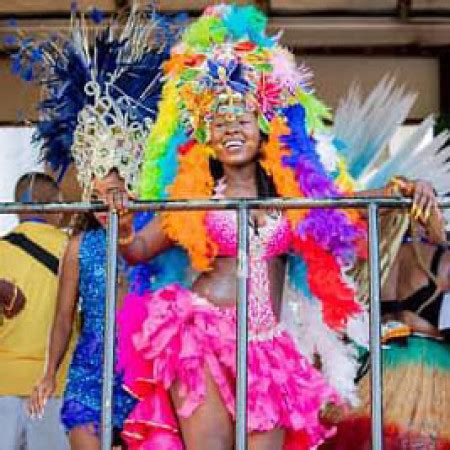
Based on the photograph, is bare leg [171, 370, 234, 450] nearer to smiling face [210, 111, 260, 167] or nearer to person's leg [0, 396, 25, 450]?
smiling face [210, 111, 260, 167]

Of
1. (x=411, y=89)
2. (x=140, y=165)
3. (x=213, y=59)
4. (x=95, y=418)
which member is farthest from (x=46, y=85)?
(x=411, y=89)

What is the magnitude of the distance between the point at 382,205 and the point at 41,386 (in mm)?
1291

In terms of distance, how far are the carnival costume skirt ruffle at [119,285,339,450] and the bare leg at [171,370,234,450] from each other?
2 centimetres

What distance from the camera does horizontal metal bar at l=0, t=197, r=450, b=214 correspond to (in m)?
3.34

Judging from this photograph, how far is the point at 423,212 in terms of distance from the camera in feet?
11.0

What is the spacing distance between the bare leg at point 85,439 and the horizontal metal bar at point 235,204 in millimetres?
929

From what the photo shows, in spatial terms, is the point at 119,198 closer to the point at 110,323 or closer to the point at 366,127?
the point at 110,323

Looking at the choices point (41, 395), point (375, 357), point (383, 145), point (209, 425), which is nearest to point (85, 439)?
point (41, 395)

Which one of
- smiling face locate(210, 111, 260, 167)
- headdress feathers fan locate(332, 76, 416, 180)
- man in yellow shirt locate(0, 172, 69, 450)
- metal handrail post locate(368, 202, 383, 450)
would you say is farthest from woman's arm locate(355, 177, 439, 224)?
man in yellow shirt locate(0, 172, 69, 450)

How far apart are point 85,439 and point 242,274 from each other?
3.41 feet

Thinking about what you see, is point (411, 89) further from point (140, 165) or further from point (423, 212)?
point (423, 212)

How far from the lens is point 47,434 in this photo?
483cm

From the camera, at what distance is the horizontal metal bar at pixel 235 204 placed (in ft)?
11.0

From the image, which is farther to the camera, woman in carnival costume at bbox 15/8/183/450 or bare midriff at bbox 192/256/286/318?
woman in carnival costume at bbox 15/8/183/450
